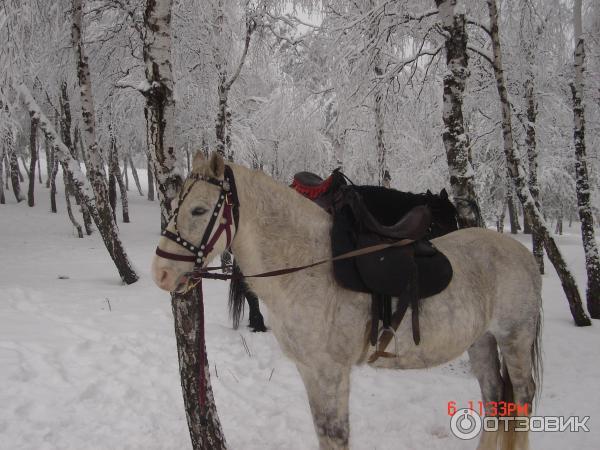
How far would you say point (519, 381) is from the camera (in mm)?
3553

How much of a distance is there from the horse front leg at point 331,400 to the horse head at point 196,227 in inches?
39.4

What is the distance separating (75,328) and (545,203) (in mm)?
24043

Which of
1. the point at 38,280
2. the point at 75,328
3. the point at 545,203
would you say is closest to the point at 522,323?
the point at 75,328

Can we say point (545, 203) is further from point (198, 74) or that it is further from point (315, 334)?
point (315, 334)

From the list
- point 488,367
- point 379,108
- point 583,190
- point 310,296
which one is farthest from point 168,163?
point 583,190

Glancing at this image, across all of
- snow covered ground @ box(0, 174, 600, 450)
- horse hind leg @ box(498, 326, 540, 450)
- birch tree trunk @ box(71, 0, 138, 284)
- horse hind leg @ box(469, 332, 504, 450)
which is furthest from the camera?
birch tree trunk @ box(71, 0, 138, 284)

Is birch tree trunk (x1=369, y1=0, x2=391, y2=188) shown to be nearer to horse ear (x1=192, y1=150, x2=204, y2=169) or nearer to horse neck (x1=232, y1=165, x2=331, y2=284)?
horse neck (x1=232, y1=165, x2=331, y2=284)

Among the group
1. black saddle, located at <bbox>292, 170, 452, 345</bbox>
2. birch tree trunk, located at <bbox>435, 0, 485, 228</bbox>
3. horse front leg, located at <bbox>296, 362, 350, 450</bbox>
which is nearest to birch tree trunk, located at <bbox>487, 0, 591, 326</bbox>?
birch tree trunk, located at <bbox>435, 0, 485, 228</bbox>

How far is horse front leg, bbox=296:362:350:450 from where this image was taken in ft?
8.74

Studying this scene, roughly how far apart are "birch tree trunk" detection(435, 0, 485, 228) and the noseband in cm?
373

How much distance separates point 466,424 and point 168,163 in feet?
12.2

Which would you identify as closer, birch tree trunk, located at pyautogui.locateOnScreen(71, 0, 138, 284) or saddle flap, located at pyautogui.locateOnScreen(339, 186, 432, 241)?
saddle flap, located at pyautogui.locateOnScreen(339, 186, 432, 241)

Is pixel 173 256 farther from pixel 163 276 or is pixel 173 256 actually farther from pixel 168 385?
pixel 168 385
